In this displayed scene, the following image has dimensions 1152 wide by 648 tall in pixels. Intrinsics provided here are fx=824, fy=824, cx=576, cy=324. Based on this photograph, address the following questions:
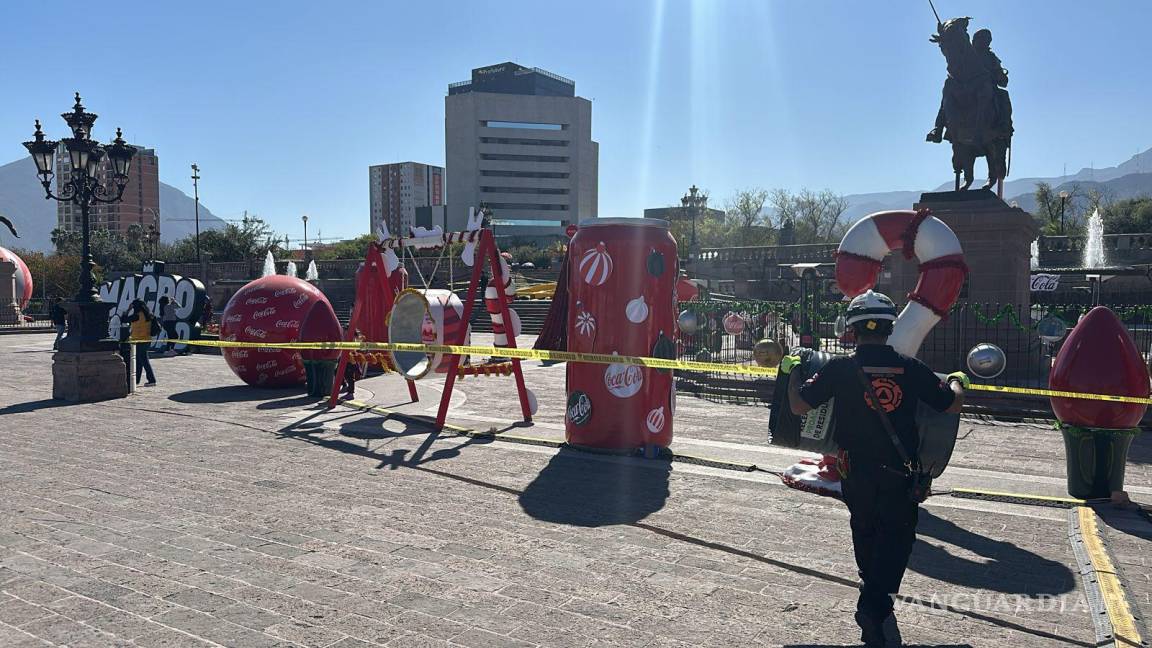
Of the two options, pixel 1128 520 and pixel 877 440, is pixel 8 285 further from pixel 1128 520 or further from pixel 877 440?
pixel 1128 520

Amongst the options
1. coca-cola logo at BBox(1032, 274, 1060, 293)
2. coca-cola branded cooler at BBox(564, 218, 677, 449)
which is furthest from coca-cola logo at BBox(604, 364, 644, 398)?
coca-cola logo at BBox(1032, 274, 1060, 293)

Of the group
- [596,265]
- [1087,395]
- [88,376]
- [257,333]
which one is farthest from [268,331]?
[1087,395]

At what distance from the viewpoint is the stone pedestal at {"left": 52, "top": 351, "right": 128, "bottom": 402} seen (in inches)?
541

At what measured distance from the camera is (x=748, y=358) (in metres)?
20.7

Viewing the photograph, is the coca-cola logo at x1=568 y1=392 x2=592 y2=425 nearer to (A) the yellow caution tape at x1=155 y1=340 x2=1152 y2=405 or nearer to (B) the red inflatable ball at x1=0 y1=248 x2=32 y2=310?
(A) the yellow caution tape at x1=155 y1=340 x2=1152 y2=405

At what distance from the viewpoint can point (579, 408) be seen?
31.8 ft

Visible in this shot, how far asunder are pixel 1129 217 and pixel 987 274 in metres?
62.8

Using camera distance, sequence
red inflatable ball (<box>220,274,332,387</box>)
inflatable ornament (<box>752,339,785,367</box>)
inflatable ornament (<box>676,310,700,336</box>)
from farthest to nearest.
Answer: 1. inflatable ornament (<box>676,310,700,336</box>)
2. red inflatable ball (<box>220,274,332,387</box>)
3. inflatable ornament (<box>752,339,785,367</box>)

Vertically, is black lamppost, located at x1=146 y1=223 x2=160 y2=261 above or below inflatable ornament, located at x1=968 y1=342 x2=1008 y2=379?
above

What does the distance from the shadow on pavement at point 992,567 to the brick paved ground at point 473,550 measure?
2cm

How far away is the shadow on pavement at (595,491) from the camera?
695 centimetres

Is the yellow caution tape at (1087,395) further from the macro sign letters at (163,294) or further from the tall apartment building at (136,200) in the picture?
the tall apartment building at (136,200)

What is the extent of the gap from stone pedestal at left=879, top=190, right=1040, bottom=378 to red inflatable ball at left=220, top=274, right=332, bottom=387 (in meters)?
11.9

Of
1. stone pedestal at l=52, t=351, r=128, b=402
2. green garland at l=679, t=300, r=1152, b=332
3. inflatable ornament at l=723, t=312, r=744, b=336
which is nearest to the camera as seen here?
stone pedestal at l=52, t=351, r=128, b=402
